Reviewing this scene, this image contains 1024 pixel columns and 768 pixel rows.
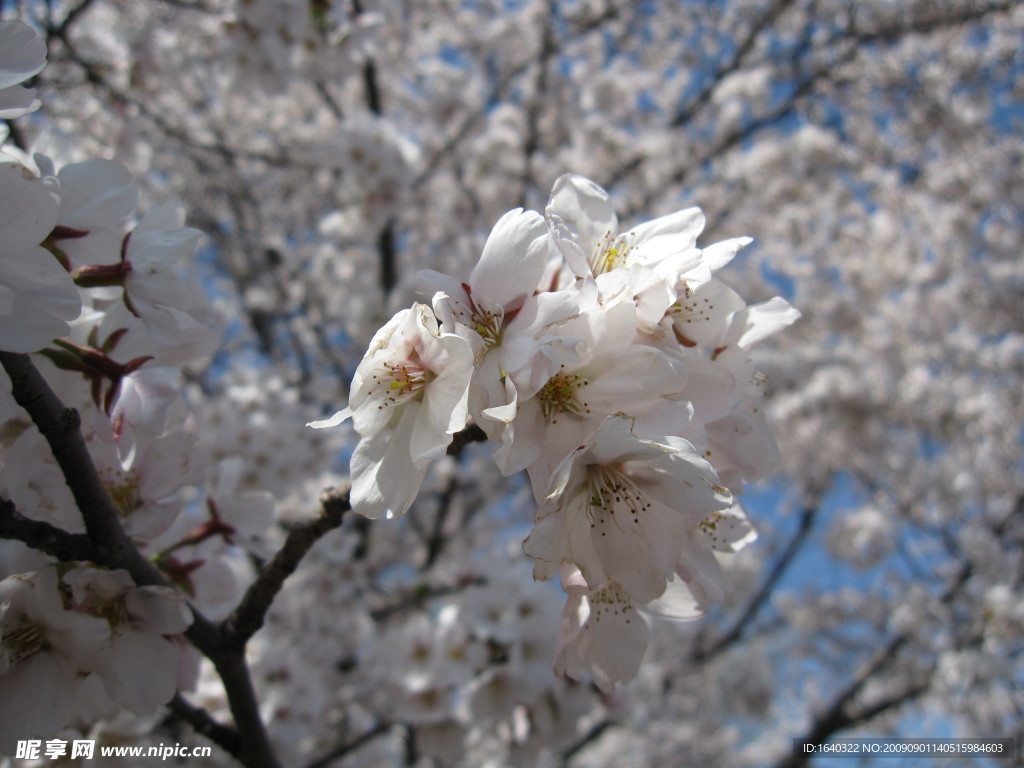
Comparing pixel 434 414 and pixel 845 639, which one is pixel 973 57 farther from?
pixel 434 414

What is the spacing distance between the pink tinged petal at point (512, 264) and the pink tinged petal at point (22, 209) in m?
0.53

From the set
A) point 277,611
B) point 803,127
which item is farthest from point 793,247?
point 277,611

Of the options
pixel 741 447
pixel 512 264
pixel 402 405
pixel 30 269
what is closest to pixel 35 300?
pixel 30 269

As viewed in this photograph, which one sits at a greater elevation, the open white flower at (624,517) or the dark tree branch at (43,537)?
the dark tree branch at (43,537)

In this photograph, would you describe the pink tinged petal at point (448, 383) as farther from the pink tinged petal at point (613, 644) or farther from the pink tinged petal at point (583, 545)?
the pink tinged petal at point (613, 644)

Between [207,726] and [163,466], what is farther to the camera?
[207,726]

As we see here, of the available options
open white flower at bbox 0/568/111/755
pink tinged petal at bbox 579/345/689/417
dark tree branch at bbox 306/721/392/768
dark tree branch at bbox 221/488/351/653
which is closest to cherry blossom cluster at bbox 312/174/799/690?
pink tinged petal at bbox 579/345/689/417

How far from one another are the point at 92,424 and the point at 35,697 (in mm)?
381

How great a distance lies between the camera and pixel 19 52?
0.81 m

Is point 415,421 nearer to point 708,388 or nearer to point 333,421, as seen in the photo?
point 333,421

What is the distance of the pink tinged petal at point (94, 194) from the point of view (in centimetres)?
97

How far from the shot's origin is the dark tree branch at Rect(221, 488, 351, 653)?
950 millimetres

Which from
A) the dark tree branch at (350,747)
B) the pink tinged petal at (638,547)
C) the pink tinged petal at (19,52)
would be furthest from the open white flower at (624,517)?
the dark tree branch at (350,747)

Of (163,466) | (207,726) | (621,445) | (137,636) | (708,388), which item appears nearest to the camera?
(621,445)
